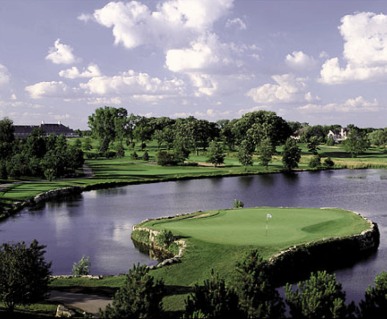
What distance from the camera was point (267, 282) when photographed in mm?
20938

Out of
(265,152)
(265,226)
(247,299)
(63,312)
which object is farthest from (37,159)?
(247,299)

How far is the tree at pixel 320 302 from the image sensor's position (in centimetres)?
1975

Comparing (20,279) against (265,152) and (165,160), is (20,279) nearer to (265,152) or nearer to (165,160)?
(265,152)

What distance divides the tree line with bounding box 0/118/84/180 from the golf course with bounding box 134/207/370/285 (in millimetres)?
49155

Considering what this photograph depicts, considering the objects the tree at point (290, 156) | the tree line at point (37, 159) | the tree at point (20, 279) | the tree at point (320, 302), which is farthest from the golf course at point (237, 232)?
the tree at point (290, 156)

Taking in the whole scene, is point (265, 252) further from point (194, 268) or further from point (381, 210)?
point (381, 210)

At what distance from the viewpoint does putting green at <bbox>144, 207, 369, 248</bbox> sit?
37406 millimetres

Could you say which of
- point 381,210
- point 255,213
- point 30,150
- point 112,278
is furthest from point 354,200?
point 30,150

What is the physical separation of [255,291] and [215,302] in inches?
84.7

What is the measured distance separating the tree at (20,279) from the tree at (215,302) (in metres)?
8.55

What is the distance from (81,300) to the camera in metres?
25.6

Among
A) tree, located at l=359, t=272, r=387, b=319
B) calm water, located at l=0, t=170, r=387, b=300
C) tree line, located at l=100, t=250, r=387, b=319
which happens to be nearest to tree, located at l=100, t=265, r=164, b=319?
tree line, located at l=100, t=250, r=387, b=319

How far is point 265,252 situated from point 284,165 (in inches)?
3118

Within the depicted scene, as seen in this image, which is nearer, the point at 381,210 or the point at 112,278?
the point at 112,278
